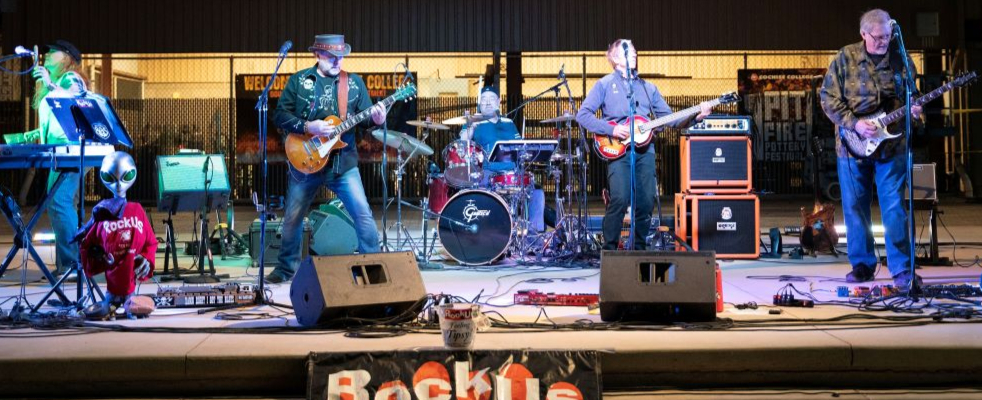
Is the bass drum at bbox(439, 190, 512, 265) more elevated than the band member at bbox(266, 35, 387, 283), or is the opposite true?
the band member at bbox(266, 35, 387, 283)

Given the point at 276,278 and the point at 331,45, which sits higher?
the point at 331,45

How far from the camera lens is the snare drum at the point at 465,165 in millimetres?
9992

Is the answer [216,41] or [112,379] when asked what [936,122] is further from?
[112,379]

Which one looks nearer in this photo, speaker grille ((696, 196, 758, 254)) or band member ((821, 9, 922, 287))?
band member ((821, 9, 922, 287))

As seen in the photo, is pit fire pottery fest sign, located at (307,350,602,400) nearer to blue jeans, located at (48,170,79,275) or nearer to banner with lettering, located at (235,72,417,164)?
blue jeans, located at (48,170,79,275)

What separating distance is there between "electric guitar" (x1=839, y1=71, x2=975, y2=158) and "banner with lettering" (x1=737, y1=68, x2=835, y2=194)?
1230 cm

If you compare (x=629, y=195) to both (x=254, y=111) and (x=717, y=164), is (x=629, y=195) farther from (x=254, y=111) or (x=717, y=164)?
(x=254, y=111)

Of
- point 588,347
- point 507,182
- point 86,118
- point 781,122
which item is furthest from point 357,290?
point 781,122

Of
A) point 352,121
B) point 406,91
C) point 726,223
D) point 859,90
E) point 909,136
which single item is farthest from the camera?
point 726,223

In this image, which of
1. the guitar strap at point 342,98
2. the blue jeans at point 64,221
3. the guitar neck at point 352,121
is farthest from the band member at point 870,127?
the blue jeans at point 64,221

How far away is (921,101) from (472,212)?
4286mm

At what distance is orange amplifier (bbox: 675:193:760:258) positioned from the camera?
32.0 feet

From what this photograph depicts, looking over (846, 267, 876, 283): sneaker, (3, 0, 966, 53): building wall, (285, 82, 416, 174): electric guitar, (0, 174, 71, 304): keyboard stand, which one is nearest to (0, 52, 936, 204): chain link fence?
(3, 0, 966, 53): building wall

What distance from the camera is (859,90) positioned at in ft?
23.7
